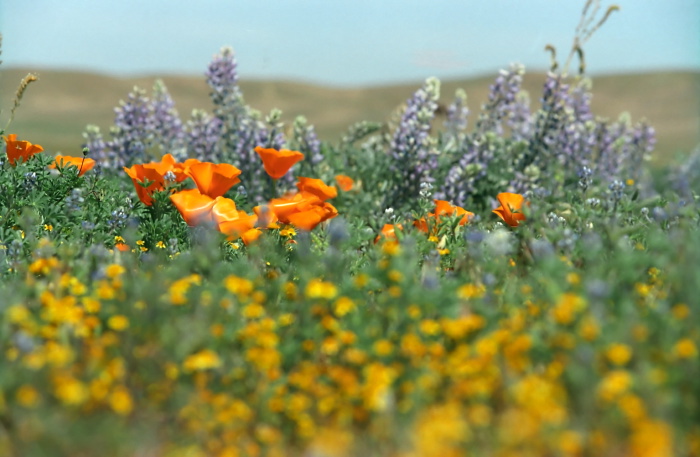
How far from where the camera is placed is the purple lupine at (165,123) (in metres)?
7.45

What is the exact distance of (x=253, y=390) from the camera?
9.39 feet

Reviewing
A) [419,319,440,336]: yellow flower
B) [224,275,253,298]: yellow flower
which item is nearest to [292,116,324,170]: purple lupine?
[224,275,253,298]: yellow flower

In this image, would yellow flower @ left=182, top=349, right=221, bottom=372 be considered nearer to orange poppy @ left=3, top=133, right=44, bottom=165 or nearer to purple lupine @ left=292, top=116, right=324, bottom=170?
orange poppy @ left=3, top=133, right=44, bottom=165

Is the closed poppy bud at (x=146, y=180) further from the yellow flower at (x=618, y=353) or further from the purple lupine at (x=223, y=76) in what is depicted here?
the yellow flower at (x=618, y=353)

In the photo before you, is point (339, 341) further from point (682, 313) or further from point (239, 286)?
point (682, 313)

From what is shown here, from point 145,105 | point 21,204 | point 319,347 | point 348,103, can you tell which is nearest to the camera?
point 319,347

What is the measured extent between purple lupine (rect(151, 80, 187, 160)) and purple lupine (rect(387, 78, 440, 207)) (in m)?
2.14

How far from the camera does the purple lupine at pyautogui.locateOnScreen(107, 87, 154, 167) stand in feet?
22.3

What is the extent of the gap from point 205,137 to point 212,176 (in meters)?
2.46

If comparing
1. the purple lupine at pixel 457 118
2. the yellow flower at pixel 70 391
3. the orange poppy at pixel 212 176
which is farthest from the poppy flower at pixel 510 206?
the purple lupine at pixel 457 118

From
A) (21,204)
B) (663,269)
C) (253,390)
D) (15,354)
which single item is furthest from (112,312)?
(663,269)

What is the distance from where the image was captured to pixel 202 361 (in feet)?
8.52

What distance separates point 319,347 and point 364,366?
0.90ft

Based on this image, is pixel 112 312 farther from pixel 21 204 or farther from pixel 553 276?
pixel 21 204
